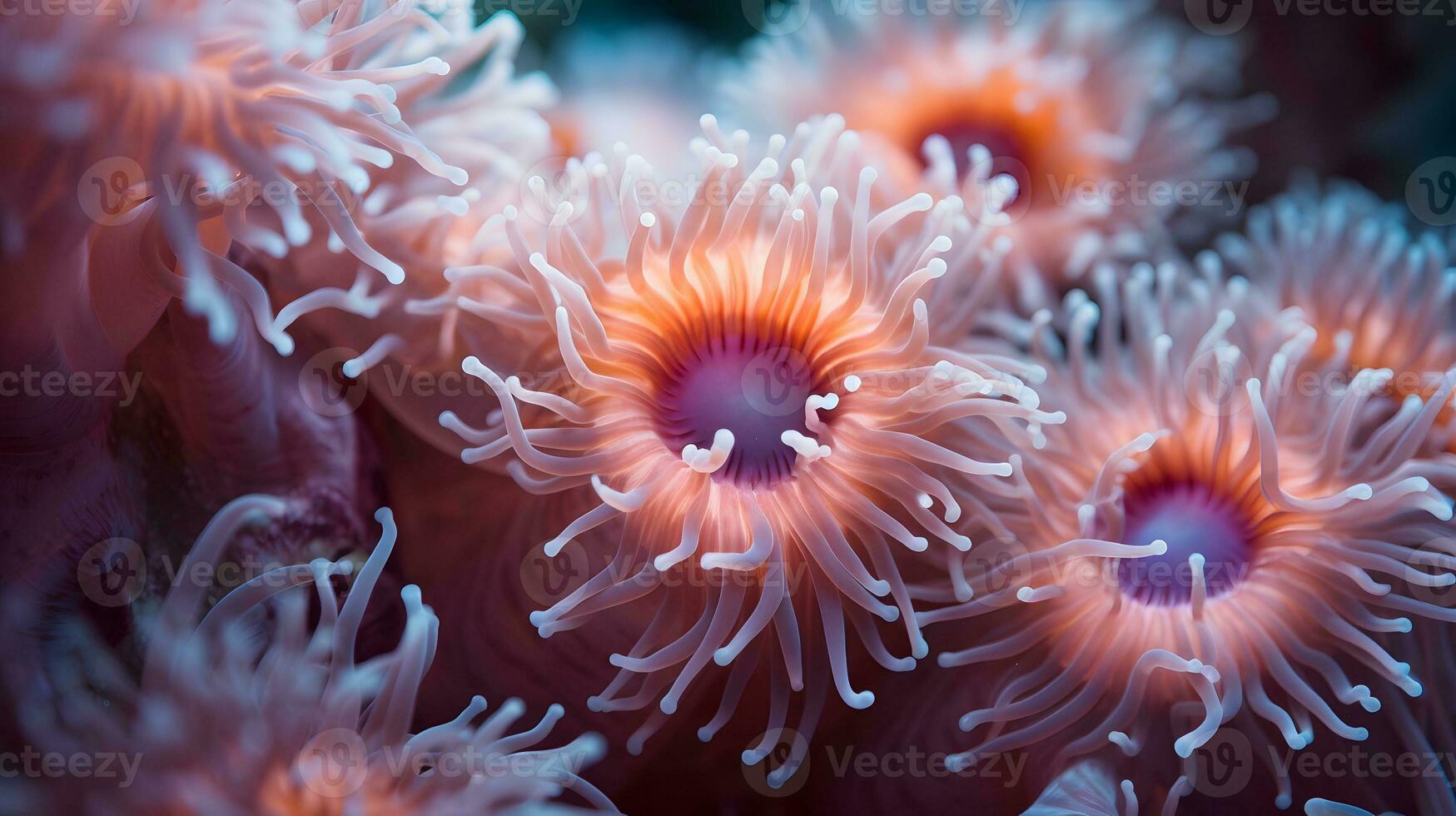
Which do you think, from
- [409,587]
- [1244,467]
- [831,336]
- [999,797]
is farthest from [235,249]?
[1244,467]

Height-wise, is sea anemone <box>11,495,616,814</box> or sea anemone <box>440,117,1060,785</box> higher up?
sea anemone <box>440,117,1060,785</box>

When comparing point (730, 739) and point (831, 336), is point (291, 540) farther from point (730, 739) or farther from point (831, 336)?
point (831, 336)

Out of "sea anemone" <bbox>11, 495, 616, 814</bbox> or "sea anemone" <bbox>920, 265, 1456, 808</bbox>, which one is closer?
"sea anemone" <bbox>11, 495, 616, 814</bbox>

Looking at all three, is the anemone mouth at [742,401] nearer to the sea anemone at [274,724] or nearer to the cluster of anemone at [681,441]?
the cluster of anemone at [681,441]

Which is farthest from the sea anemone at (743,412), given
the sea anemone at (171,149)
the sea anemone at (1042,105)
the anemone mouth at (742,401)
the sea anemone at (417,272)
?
the sea anemone at (1042,105)

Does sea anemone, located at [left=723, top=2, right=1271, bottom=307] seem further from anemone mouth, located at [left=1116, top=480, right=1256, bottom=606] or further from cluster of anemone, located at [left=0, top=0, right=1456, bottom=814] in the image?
anemone mouth, located at [left=1116, top=480, right=1256, bottom=606]

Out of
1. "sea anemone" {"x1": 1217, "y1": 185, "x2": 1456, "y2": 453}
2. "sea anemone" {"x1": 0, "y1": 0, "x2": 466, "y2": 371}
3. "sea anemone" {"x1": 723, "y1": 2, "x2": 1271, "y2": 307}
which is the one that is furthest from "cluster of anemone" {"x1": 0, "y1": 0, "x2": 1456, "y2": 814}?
"sea anemone" {"x1": 723, "y1": 2, "x2": 1271, "y2": 307}

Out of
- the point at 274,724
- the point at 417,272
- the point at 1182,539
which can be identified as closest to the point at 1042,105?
the point at 1182,539
